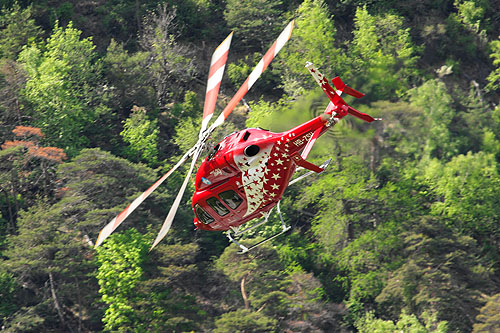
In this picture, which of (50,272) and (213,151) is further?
(50,272)

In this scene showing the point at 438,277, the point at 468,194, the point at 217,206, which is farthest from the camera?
the point at 468,194

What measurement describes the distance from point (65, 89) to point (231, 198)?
2832 centimetres

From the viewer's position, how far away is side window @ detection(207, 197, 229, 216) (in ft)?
73.5

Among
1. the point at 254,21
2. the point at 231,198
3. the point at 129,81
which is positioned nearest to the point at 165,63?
the point at 129,81

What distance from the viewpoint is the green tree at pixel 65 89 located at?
46938 mm

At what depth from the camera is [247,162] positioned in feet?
70.5

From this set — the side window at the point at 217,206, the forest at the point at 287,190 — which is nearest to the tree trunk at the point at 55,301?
the forest at the point at 287,190

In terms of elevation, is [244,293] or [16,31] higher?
[16,31]

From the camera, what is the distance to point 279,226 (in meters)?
42.7

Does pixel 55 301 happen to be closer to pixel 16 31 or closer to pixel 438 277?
pixel 438 277

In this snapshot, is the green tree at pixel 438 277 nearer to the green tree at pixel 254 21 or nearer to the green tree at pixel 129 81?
the green tree at pixel 129 81

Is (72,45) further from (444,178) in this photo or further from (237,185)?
(237,185)

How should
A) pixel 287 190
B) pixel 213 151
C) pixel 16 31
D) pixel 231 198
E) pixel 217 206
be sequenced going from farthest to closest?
pixel 16 31, pixel 287 190, pixel 217 206, pixel 231 198, pixel 213 151

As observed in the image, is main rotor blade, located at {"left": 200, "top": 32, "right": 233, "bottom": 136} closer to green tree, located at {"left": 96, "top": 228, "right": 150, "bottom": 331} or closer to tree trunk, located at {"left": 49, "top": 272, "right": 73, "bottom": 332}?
green tree, located at {"left": 96, "top": 228, "right": 150, "bottom": 331}
